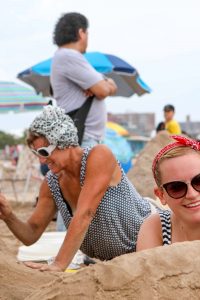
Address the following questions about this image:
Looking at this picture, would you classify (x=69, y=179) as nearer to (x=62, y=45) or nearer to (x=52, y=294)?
(x=62, y=45)

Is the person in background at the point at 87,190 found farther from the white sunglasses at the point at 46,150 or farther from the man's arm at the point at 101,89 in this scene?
the man's arm at the point at 101,89

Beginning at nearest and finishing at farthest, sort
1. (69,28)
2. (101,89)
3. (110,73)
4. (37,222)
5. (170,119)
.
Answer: (37,222) < (101,89) < (69,28) < (110,73) < (170,119)

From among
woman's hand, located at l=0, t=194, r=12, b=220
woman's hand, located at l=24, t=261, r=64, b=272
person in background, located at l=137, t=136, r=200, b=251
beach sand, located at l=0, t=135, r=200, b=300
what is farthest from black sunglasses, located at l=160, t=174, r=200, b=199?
woman's hand, located at l=0, t=194, r=12, b=220

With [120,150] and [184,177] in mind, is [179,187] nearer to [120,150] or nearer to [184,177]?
[184,177]

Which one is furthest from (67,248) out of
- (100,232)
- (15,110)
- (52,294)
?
(15,110)

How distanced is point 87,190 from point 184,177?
1.03m

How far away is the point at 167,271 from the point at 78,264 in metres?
2.14

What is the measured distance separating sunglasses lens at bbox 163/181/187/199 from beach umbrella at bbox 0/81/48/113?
10.0m

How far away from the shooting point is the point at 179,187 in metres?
2.27

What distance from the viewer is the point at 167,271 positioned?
1657 millimetres

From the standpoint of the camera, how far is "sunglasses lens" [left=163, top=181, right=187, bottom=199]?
227 cm

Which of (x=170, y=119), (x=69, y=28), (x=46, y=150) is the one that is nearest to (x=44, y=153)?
(x=46, y=150)

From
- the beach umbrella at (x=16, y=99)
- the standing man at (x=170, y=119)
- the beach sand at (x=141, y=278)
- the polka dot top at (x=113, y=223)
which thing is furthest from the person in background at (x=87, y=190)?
the beach umbrella at (x=16, y=99)

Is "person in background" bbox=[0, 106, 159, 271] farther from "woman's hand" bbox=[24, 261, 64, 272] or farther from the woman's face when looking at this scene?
the woman's face
